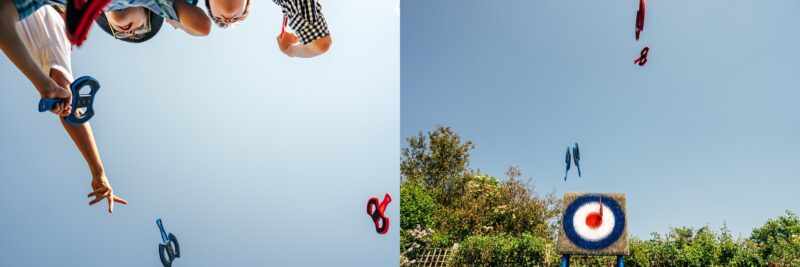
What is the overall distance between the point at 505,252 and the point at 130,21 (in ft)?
23.0

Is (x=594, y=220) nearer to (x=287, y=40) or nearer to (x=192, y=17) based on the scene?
(x=287, y=40)

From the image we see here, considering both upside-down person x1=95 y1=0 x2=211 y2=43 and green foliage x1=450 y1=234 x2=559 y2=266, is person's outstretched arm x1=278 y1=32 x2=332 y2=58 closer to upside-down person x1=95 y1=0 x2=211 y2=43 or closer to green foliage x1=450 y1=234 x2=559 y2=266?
upside-down person x1=95 y1=0 x2=211 y2=43

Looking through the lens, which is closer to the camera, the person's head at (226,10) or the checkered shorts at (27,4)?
the checkered shorts at (27,4)

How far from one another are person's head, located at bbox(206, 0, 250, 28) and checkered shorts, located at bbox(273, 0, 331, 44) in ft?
0.61

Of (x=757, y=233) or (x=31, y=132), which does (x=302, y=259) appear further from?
(x=757, y=233)

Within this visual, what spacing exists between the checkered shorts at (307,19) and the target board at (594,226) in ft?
6.76

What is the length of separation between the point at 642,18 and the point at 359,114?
2.19 m

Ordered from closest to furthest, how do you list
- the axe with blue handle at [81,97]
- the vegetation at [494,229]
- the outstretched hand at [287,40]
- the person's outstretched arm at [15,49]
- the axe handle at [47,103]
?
the person's outstretched arm at [15,49]
the axe handle at [47,103]
the axe with blue handle at [81,97]
the outstretched hand at [287,40]
the vegetation at [494,229]

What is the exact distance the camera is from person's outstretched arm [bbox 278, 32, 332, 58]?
214 cm

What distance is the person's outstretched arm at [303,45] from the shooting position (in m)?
2.14

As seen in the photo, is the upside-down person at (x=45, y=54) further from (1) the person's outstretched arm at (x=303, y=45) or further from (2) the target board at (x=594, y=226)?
(2) the target board at (x=594, y=226)

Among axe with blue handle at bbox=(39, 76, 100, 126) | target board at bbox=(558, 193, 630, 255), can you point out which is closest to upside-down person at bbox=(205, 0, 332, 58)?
axe with blue handle at bbox=(39, 76, 100, 126)

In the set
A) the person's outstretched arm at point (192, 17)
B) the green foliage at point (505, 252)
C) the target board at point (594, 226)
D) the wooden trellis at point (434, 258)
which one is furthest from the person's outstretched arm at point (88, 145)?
the wooden trellis at point (434, 258)

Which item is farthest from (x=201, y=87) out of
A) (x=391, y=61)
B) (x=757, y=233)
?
(x=757, y=233)
